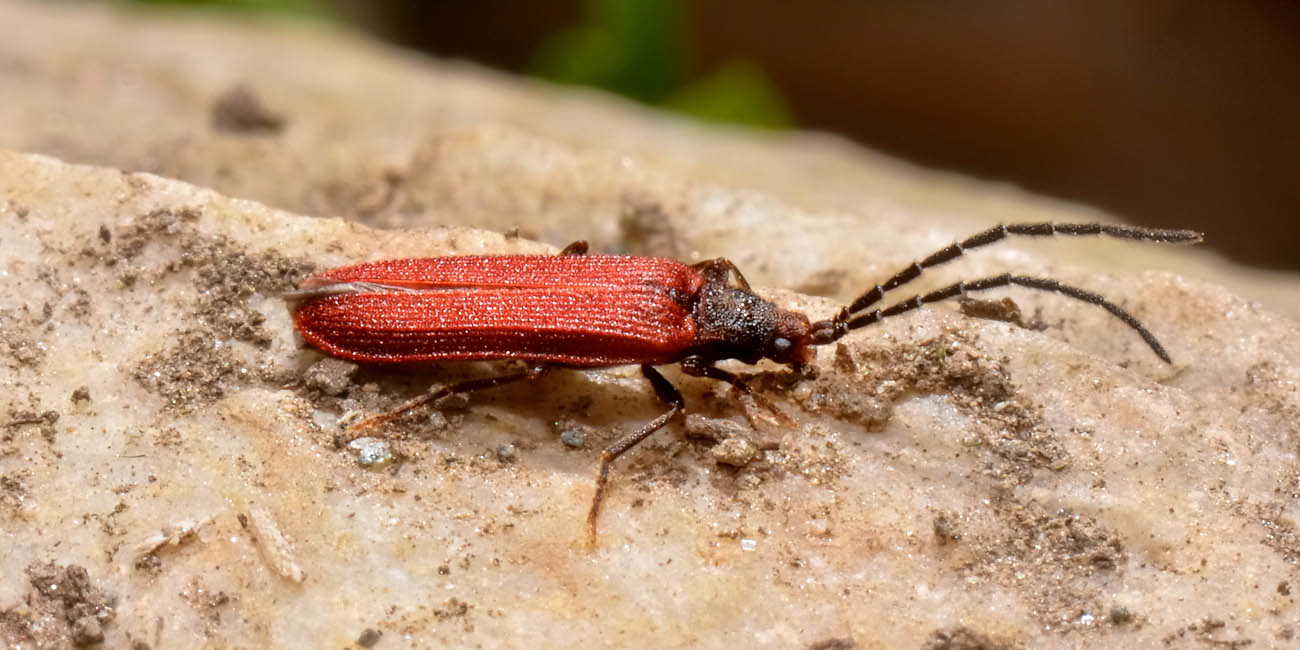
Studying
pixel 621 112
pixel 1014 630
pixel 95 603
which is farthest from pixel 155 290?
pixel 621 112

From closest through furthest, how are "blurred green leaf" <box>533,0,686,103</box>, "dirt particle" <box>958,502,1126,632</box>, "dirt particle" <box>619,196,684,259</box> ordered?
"dirt particle" <box>958,502,1126,632</box>, "dirt particle" <box>619,196,684,259</box>, "blurred green leaf" <box>533,0,686,103</box>

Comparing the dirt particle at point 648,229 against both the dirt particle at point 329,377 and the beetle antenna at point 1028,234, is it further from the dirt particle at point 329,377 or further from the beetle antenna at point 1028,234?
the dirt particle at point 329,377

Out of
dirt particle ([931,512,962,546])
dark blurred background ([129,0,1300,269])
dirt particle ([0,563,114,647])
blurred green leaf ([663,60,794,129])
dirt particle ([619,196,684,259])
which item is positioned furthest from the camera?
dark blurred background ([129,0,1300,269])

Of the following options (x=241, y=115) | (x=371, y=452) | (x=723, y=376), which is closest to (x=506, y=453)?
(x=371, y=452)

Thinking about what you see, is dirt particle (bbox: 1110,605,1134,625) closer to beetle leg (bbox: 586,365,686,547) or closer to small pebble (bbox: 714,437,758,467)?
small pebble (bbox: 714,437,758,467)

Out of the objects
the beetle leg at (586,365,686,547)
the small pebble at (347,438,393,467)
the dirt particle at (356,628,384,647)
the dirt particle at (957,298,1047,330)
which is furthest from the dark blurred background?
the dirt particle at (356,628,384,647)

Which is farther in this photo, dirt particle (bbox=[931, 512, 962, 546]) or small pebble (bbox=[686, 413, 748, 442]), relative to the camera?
small pebble (bbox=[686, 413, 748, 442])

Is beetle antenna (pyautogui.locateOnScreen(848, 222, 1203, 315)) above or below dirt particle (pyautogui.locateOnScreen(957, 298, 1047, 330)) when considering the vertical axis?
above
